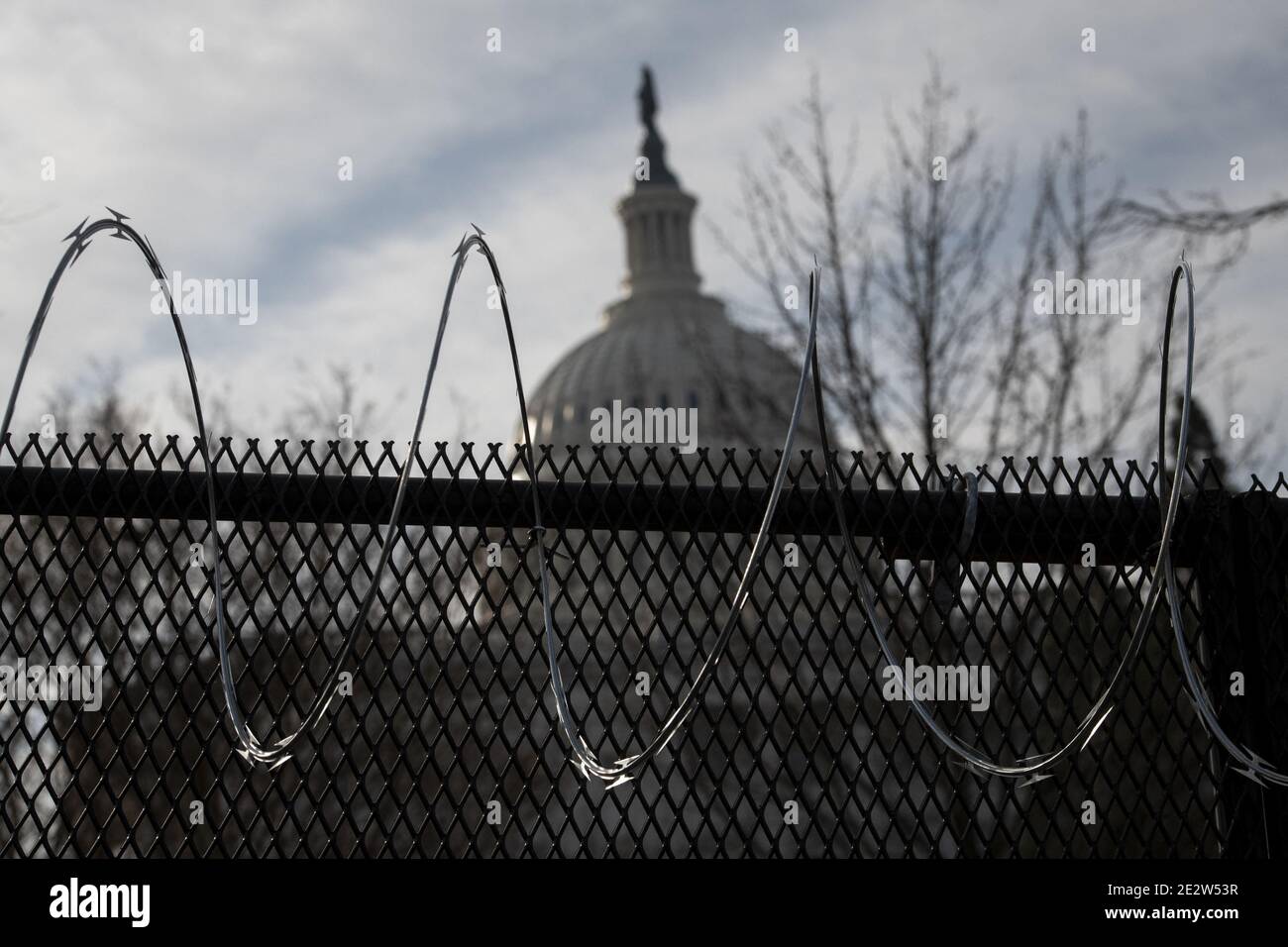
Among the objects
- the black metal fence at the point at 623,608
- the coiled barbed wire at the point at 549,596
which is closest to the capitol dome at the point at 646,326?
the black metal fence at the point at 623,608

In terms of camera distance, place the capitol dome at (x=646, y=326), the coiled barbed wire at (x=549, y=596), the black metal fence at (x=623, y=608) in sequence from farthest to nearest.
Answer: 1. the capitol dome at (x=646, y=326)
2. the black metal fence at (x=623, y=608)
3. the coiled barbed wire at (x=549, y=596)

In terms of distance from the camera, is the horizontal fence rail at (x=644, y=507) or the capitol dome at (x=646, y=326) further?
the capitol dome at (x=646, y=326)

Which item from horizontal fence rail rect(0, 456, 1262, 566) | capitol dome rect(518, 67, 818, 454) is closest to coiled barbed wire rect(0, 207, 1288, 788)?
horizontal fence rail rect(0, 456, 1262, 566)

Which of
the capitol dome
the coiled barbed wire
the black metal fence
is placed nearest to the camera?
the coiled barbed wire

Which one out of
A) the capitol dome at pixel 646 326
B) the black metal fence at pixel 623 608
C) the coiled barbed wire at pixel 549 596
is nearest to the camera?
the coiled barbed wire at pixel 549 596
